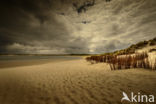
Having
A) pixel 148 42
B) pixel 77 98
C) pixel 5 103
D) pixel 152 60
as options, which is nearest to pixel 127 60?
pixel 152 60

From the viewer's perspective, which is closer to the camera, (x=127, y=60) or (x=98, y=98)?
(x=98, y=98)

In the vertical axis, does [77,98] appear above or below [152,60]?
below

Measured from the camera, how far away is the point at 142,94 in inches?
99.8

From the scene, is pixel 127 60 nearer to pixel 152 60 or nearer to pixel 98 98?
pixel 152 60

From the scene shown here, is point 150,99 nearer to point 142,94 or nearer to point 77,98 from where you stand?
point 142,94

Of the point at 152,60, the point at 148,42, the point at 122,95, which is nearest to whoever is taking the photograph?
the point at 122,95

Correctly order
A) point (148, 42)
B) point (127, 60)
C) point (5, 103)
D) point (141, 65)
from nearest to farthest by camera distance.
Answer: point (5, 103) < point (141, 65) < point (127, 60) < point (148, 42)

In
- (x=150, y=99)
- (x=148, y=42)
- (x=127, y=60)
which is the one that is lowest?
(x=150, y=99)

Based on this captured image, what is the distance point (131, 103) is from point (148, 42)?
25738mm

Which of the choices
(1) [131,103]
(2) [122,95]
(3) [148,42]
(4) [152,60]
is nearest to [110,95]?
(2) [122,95]

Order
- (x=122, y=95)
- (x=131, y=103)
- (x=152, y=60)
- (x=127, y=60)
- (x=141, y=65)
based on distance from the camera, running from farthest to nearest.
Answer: (x=127, y=60) → (x=141, y=65) → (x=152, y=60) → (x=122, y=95) → (x=131, y=103)

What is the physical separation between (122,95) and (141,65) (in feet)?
18.5

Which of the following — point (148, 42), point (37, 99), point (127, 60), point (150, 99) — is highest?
point (148, 42)

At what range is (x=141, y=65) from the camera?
6.18m
